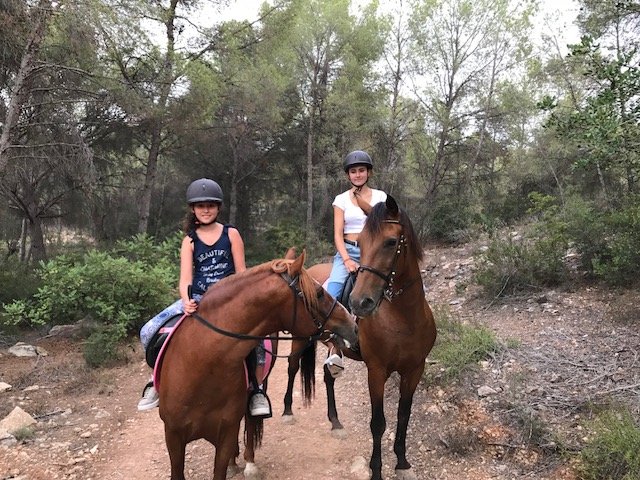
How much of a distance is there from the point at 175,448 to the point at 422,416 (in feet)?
9.19

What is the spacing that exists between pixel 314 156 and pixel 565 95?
10014 millimetres

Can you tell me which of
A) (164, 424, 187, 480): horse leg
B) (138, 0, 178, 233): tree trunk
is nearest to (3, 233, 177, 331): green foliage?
(138, 0, 178, 233): tree trunk

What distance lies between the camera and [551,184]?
1633cm

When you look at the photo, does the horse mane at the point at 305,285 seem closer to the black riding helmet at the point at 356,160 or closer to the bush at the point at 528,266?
the black riding helmet at the point at 356,160

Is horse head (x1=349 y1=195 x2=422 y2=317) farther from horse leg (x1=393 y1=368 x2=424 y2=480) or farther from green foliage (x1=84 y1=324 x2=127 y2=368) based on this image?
green foliage (x1=84 y1=324 x2=127 y2=368)

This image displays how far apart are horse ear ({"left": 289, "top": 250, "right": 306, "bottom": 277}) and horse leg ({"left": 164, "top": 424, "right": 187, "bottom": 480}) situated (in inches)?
50.3

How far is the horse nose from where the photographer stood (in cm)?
283

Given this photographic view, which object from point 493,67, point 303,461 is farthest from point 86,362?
point 493,67

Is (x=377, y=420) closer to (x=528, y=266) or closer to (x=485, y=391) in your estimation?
(x=485, y=391)

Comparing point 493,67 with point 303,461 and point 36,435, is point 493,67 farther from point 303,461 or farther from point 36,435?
point 36,435

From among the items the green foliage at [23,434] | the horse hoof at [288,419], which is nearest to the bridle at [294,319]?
the horse hoof at [288,419]

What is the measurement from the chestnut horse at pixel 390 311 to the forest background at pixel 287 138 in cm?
254

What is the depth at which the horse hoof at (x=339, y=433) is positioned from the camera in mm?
4430

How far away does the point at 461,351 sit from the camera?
16.9 feet
